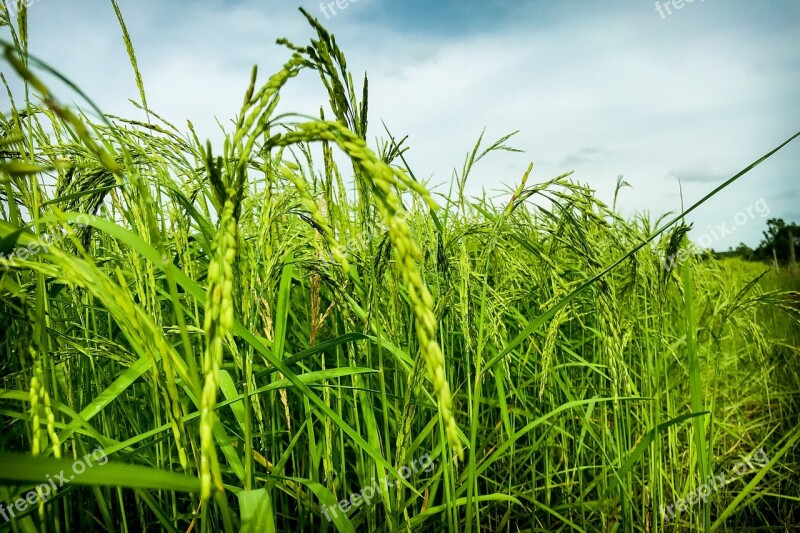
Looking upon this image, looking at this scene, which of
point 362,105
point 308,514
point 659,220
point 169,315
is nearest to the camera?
point 362,105

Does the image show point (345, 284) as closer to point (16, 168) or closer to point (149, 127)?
point (149, 127)

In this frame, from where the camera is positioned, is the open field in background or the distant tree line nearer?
the open field in background

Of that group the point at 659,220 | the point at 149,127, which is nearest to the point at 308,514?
the point at 149,127

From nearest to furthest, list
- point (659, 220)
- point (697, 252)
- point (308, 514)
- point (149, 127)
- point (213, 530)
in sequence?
point (149, 127) < point (213, 530) < point (308, 514) < point (659, 220) < point (697, 252)

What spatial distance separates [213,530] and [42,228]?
1120 mm

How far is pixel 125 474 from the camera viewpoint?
660 mm

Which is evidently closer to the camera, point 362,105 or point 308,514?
point 362,105

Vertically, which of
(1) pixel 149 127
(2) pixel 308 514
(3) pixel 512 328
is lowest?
(2) pixel 308 514

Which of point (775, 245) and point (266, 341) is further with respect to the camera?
point (775, 245)

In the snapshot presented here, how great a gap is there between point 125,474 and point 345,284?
812 millimetres

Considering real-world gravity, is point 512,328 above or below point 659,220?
below

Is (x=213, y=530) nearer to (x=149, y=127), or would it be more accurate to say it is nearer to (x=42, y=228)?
(x=42, y=228)

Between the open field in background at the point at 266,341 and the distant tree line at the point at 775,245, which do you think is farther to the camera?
the distant tree line at the point at 775,245

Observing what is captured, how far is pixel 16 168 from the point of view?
47 cm
